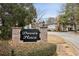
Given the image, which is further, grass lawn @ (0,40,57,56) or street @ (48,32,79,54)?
street @ (48,32,79,54)

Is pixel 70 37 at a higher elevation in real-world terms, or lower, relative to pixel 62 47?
higher

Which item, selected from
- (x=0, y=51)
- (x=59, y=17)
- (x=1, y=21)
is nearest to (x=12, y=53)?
(x=0, y=51)

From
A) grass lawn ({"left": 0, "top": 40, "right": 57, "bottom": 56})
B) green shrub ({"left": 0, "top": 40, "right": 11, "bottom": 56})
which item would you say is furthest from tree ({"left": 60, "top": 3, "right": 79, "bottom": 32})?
green shrub ({"left": 0, "top": 40, "right": 11, "bottom": 56})

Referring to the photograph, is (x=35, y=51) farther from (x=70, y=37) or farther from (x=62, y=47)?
(x=70, y=37)

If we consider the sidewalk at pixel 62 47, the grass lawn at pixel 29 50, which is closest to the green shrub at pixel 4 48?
the grass lawn at pixel 29 50

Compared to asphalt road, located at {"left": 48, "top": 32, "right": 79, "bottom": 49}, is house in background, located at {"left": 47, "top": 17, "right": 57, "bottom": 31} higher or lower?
higher

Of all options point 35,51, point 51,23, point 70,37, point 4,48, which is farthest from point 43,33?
point 4,48

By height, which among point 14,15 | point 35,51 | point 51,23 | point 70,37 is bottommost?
point 35,51

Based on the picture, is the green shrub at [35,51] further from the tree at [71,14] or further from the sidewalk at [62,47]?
the tree at [71,14]

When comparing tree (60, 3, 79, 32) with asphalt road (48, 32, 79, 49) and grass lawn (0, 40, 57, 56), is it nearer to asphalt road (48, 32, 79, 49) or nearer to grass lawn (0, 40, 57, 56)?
asphalt road (48, 32, 79, 49)

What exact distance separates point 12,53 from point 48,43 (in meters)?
0.55

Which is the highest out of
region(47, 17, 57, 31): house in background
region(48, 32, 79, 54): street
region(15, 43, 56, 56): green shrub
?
region(47, 17, 57, 31): house in background

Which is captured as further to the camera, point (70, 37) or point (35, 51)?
point (70, 37)

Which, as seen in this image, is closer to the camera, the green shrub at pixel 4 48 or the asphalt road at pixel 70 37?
the green shrub at pixel 4 48
